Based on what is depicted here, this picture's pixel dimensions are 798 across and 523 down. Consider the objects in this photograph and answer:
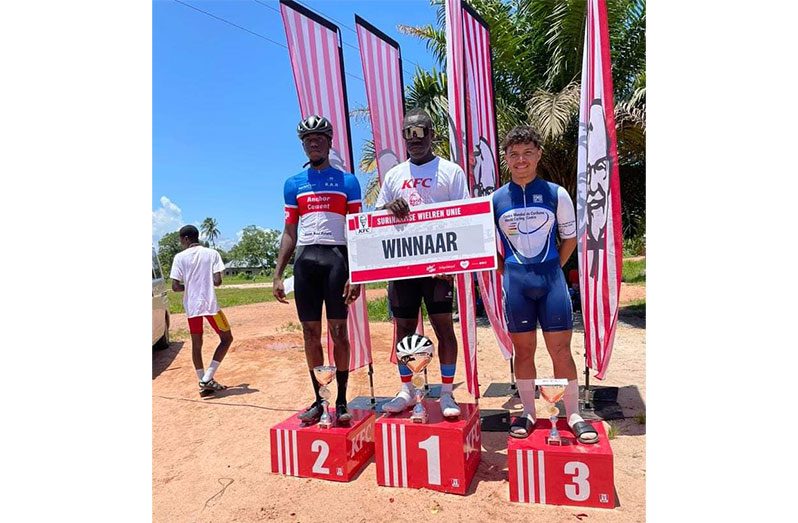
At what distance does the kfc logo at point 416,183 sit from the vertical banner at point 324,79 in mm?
1201

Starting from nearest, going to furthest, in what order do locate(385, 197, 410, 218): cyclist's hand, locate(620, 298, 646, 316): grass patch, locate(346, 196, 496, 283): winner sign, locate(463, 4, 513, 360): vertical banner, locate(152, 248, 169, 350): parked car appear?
locate(346, 196, 496, 283): winner sign
locate(385, 197, 410, 218): cyclist's hand
locate(463, 4, 513, 360): vertical banner
locate(152, 248, 169, 350): parked car
locate(620, 298, 646, 316): grass patch

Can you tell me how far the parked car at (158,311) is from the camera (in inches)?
313

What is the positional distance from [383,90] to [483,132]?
1175 millimetres

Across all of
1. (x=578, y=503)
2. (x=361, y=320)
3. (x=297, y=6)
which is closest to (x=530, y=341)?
(x=578, y=503)

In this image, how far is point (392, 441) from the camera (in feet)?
10.6

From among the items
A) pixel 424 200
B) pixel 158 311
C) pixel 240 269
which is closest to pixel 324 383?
pixel 424 200

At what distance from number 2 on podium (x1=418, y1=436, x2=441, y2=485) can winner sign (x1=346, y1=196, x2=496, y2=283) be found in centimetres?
107

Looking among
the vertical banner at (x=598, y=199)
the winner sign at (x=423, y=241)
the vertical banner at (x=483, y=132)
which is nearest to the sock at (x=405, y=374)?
the winner sign at (x=423, y=241)

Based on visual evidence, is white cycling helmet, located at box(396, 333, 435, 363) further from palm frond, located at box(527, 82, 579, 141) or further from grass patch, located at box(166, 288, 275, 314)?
grass patch, located at box(166, 288, 275, 314)

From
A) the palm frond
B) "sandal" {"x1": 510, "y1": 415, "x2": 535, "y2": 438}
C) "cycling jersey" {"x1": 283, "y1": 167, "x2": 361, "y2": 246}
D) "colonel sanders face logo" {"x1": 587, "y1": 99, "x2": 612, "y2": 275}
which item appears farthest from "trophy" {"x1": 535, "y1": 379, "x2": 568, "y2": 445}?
the palm frond

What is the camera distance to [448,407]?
3.32 meters

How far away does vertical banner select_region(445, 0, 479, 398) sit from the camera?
3973mm

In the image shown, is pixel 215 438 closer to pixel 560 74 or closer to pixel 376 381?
pixel 376 381

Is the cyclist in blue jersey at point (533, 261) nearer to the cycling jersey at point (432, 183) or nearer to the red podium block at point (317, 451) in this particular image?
the cycling jersey at point (432, 183)
